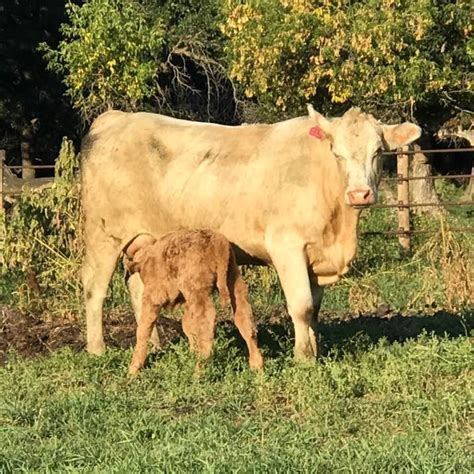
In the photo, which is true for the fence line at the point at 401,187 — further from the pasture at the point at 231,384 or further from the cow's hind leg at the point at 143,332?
the cow's hind leg at the point at 143,332

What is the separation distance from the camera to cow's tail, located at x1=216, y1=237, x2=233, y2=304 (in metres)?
7.01

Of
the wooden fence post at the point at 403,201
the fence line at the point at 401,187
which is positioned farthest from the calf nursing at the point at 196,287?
the wooden fence post at the point at 403,201

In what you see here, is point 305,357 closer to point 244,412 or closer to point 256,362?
point 256,362

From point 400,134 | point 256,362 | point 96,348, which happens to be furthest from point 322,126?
point 96,348

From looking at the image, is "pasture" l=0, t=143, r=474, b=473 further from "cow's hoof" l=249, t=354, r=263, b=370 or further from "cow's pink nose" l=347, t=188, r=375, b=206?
"cow's pink nose" l=347, t=188, r=375, b=206

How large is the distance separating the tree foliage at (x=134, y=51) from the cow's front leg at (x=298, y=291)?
12852 millimetres

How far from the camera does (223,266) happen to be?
7.07m

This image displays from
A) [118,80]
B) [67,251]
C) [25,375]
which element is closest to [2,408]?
[25,375]

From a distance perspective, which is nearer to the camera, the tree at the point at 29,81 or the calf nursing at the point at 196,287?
the calf nursing at the point at 196,287

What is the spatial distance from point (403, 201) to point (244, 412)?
9156mm

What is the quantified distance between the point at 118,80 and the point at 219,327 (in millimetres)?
11922

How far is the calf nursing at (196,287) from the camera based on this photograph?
6980mm

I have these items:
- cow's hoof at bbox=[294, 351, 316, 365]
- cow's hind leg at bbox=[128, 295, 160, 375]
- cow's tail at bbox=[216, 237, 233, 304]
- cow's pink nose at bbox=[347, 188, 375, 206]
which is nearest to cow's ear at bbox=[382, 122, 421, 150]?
cow's pink nose at bbox=[347, 188, 375, 206]

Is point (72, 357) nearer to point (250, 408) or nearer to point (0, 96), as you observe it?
point (250, 408)
